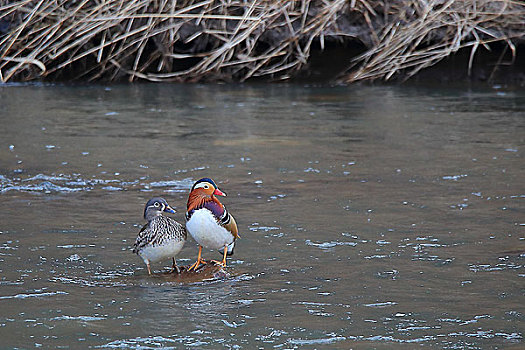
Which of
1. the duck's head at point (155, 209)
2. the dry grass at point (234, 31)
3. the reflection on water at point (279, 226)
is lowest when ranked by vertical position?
the reflection on water at point (279, 226)

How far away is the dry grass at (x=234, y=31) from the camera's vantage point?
13992 mm

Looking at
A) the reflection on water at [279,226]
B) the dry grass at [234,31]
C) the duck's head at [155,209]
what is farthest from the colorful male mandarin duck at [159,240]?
the dry grass at [234,31]

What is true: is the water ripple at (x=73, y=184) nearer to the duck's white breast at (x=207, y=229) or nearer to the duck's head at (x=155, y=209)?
the duck's head at (x=155, y=209)

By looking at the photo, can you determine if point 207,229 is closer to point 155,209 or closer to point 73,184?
point 155,209

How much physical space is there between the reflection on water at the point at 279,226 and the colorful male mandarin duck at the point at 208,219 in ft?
0.70

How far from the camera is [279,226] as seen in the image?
18.8ft

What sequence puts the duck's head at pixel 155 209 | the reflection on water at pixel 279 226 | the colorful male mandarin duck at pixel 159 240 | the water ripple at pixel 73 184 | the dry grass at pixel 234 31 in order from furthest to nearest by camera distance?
the dry grass at pixel 234 31 < the water ripple at pixel 73 184 < the duck's head at pixel 155 209 < the colorful male mandarin duck at pixel 159 240 < the reflection on water at pixel 279 226

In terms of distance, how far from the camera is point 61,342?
12.3ft

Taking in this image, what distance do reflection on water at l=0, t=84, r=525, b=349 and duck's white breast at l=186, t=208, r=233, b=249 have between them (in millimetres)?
209

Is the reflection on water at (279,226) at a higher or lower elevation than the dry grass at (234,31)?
lower

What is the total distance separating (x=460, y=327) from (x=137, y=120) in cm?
698

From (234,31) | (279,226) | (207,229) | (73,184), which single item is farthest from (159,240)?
(234,31)

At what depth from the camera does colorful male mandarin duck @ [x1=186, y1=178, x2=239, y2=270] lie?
465 cm

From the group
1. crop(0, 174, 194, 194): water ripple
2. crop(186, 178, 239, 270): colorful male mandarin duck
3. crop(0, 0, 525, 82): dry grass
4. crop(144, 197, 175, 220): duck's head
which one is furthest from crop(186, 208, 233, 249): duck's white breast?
crop(0, 0, 525, 82): dry grass
